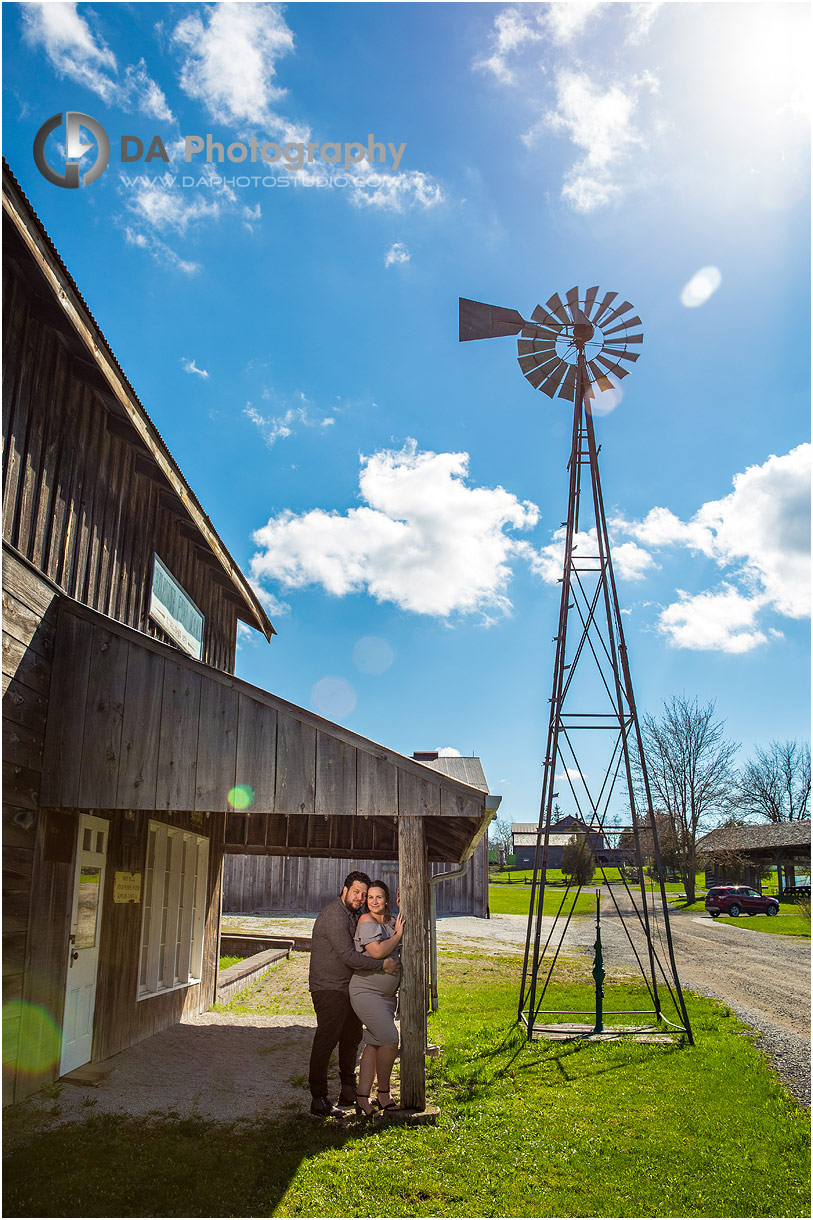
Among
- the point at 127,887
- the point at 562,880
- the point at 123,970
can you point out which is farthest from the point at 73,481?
the point at 562,880

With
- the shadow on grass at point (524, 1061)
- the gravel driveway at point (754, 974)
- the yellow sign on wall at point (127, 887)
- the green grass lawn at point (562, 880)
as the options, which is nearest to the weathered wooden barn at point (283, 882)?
the gravel driveway at point (754, 974)

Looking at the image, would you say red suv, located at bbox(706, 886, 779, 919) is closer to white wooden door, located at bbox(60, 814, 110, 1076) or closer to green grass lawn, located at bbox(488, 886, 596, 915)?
green grass lawn, located at bbox(488, 886, 596, 915)

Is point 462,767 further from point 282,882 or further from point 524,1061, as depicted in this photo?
point 524,1061

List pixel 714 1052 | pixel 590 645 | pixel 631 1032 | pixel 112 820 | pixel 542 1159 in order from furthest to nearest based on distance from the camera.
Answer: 1. pixel 590 645
2. pixel 631 1032
3. pixel 714 1052
4. pixel 112 820
5. pixel 542 1159

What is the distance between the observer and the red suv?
3203 centimetres

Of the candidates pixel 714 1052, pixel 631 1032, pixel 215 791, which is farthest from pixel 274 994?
pixel 215 791

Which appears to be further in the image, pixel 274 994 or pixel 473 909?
pixel 473 909

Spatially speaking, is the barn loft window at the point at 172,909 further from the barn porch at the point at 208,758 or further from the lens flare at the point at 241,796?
the lens flare at the point at 241,796

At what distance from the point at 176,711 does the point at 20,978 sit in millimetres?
2281

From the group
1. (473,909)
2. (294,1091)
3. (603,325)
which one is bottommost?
(473,909)

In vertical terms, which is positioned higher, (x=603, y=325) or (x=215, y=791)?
(x=603, y=325)

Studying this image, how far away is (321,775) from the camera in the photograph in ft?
22.1

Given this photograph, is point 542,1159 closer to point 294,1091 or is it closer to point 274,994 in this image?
point 294,1091

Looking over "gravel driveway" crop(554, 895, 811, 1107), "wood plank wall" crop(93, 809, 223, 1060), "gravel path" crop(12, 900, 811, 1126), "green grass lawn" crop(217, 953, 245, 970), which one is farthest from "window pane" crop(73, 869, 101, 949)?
"green grass lawn" crop(217, 953, 245, 970)
